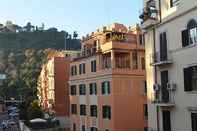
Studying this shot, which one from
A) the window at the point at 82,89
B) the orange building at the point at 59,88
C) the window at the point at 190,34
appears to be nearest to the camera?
the window at the point at 190,34

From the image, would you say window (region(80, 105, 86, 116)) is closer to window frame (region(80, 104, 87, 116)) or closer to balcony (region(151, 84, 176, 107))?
window frame (region(80, 104, 87, 116))

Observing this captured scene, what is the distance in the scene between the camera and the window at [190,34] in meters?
23.8

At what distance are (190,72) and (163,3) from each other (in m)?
5.61

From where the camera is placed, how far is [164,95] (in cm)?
2705

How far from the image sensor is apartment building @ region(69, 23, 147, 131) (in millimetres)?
41969

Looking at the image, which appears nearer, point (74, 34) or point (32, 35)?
point (74, 34)

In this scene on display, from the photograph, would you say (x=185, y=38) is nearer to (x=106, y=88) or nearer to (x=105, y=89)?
(x=106, y=88)

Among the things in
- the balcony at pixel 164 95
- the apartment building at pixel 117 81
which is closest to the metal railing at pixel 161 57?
the balcony at pixel 164 95

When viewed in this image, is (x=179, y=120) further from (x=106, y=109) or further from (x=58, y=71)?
(x=58, y=71)

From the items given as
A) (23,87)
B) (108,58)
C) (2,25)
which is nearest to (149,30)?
(108,58)

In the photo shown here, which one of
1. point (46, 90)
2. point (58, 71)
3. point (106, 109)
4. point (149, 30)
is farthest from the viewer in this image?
point (46, 90)

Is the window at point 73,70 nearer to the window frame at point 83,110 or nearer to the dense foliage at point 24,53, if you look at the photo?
the window frame at point 83,110

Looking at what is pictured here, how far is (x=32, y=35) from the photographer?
148125mm

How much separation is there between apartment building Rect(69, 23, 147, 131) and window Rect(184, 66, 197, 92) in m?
17.5
